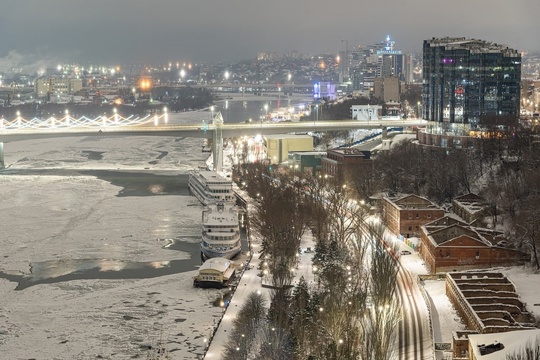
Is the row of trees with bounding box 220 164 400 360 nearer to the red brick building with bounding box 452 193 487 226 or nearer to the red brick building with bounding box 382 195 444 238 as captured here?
the red brick building with bounding box 382 195 444 238

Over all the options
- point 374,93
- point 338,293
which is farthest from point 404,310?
point 374,93

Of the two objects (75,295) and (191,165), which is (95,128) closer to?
(191,165)

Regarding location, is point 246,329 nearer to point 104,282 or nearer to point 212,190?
point 104,282

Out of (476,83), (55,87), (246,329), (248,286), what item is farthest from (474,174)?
(55,87)

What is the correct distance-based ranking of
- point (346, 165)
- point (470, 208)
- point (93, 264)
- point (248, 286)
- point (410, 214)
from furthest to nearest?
point (346, 165) → point (470, 208) → point (410, 214) → point (93, 264) → point (248, 286)

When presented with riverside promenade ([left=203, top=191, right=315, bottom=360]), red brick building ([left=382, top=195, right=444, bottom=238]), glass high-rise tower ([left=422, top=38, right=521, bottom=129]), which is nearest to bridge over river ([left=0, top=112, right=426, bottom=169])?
glass high-rise tower ([left=422, top=38, right=521, bottom=129])
